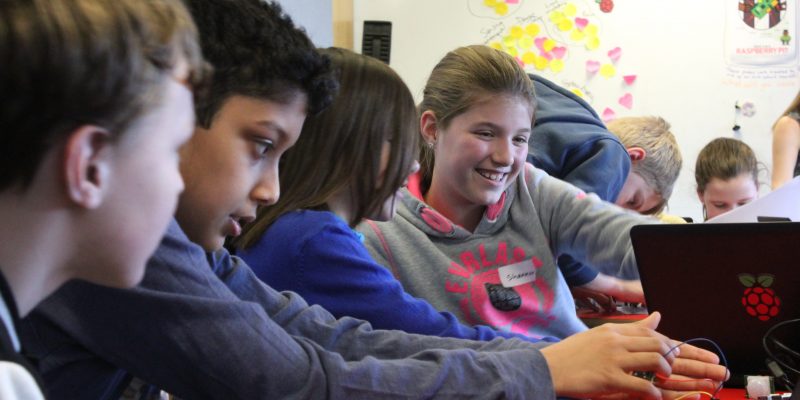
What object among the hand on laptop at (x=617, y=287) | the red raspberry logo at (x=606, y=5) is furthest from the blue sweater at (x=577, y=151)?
the red raspberry logo at (x=606, y=5)

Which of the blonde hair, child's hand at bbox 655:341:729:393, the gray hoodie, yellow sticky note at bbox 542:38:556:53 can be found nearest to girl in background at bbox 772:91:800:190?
the blonde hair

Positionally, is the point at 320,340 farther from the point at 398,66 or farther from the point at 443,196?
the point at 398,66

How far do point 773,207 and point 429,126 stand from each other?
2.18 ft

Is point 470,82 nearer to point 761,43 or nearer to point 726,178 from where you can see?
point 726,178

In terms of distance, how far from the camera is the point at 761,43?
11.4 ft

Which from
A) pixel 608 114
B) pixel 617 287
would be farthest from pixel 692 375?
pixel 608 114

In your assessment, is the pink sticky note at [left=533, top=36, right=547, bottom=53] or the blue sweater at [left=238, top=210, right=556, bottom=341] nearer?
the blue sweater at [left=238, top=210, right=556, bottom=341]

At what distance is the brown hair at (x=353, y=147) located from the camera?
1.29 m

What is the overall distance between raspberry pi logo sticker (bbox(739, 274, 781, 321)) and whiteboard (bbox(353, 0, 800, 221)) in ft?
8.15

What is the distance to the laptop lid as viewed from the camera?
3.59 feet

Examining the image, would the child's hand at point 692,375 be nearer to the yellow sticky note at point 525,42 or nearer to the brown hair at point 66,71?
the brown hair at point 66,71

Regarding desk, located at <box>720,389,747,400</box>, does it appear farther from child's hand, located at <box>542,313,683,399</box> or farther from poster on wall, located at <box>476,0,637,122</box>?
poster on wall, located at <box>476,0,637,122</box>

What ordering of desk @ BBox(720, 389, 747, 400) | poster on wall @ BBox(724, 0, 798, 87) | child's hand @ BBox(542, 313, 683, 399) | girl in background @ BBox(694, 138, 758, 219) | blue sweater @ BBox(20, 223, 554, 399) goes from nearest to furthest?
blue sweater @ BBox(20, 223, 554, 399)
child's hand @ BBox(542, 313, 683, 399)
desk @ BBox(720, 389, 747, 400)
girl in background @ BBox(694, 138, 758, 219)
poster on wall @ BBox(724, 0, 798, 87)

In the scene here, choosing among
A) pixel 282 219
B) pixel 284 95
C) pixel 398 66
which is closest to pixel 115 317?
pixel 284 95
